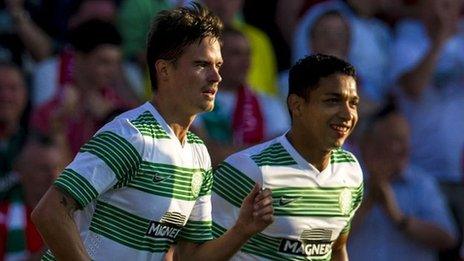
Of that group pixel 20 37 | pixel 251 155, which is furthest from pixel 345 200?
pixel 20 37

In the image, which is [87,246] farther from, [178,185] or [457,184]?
[457,184]

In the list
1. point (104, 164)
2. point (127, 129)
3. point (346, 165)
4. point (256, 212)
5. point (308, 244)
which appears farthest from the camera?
point (346, 165)

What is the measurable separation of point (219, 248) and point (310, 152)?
94 centimetres

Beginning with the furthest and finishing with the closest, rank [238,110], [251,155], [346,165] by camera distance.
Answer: [238,110]
[346,165]
[251,155]

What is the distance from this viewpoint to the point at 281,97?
11211 mm

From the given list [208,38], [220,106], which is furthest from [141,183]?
[220,106]

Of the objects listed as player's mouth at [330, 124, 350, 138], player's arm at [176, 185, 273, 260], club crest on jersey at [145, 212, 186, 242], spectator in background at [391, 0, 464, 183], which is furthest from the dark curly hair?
spectator in background at [391, 0, 464, 183]

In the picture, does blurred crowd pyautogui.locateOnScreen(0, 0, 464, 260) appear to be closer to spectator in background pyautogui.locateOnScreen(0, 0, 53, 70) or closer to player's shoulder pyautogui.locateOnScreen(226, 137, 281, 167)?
spectator in background pyautogui.locateOnScreen(0, 0, 53, 70)

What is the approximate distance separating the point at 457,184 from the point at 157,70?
4.65m

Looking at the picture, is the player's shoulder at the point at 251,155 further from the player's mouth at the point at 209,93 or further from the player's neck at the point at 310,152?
the player's mouth at the point at 209,93

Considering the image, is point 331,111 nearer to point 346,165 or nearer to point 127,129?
point 346,165

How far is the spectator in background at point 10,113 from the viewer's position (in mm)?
10461

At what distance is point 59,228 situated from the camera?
621 centimetres

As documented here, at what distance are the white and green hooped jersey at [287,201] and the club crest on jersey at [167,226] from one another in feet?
2.21
